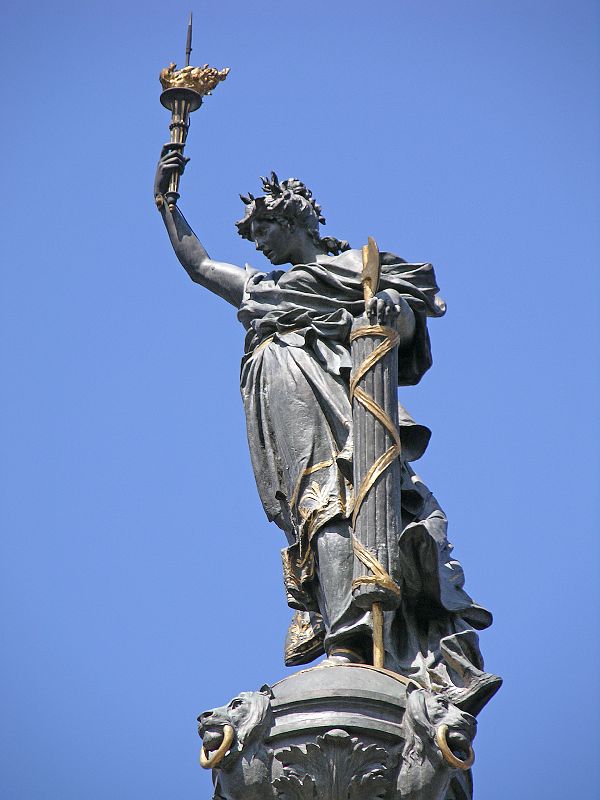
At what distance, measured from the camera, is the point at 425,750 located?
12.0 m

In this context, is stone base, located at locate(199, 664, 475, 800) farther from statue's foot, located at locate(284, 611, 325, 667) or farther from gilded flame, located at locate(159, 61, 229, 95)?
gilded flame, located at locate(159, 61, 229, 95)

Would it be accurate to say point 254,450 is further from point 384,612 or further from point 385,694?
point 385,694

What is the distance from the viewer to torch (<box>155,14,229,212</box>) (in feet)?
54.9

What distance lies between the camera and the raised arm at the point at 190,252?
16.0 metres

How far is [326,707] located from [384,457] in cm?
227

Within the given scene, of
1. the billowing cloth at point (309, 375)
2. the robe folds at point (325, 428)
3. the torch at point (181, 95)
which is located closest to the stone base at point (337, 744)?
the robe folds at point (325, 428)

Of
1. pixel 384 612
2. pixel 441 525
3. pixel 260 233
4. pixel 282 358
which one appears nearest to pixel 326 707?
pixel 384 612

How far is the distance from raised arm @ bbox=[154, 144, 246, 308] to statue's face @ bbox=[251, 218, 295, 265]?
0.29 metres

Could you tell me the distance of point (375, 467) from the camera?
1373 centimetres

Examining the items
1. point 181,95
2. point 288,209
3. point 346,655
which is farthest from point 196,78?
point 346,655

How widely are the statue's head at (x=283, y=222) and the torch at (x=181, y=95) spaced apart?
0.95 metres

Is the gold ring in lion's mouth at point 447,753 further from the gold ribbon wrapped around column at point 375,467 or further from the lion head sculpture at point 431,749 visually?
the gold ribbon wrapped around column at point 375,467

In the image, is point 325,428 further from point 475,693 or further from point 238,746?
point 238,746

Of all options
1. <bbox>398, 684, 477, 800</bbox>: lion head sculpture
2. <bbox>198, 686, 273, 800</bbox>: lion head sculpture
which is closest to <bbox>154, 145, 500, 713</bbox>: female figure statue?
<bbox>398, 684, 477, 800</bbox>: lion head sculpture
